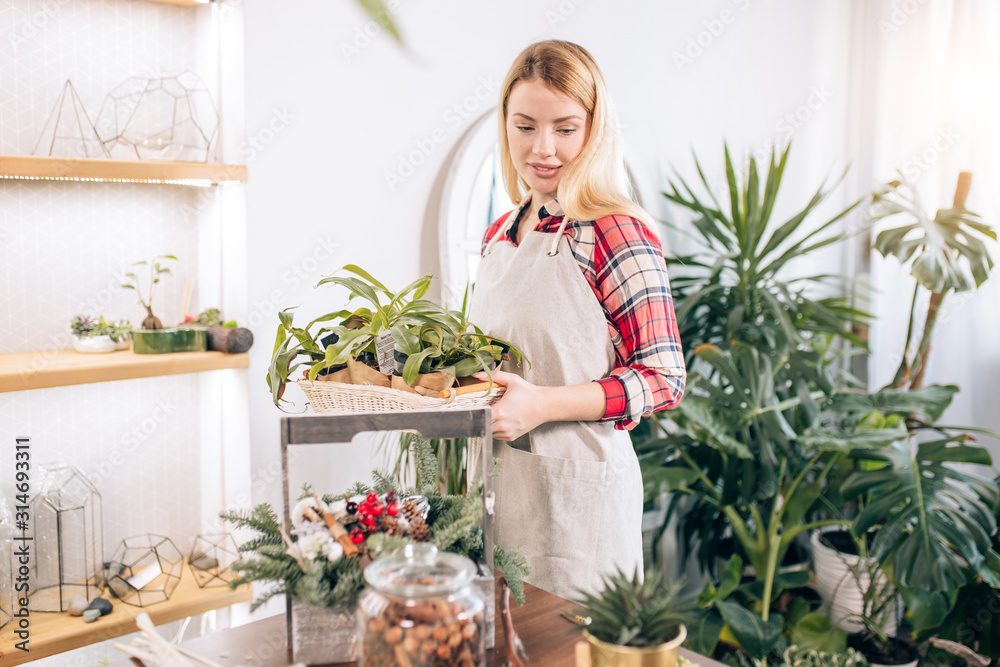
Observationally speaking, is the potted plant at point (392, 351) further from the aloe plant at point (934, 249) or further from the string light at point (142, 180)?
the aloe plant at point (934, 249)

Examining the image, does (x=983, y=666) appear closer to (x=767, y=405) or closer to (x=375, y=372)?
(x=767, y=405)

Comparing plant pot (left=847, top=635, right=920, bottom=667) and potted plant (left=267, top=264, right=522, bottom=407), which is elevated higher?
potted plant (left=267, top=264, right=522, bottom=407)

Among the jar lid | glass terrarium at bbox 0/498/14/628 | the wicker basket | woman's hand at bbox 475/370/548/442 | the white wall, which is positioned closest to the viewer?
the jar lid

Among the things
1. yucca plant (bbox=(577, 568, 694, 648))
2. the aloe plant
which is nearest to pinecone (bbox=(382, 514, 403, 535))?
yucca plant (bbox=(577, 568, 694, 648))

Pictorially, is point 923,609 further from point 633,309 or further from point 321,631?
point 321,631

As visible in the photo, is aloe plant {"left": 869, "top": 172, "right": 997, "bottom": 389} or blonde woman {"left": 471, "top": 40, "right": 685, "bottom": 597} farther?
aloe plant {"left": 869, "top": 172, "right": 997, "bottom": 389}

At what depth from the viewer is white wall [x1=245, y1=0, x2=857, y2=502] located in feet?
5.65

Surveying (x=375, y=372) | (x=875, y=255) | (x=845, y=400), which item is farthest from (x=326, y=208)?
(x=875, y=255)

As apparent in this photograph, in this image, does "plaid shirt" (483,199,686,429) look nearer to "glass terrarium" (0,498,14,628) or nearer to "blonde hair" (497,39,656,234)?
"blonde hair" (497,39,656,234)

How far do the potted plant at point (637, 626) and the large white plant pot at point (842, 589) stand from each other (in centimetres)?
198

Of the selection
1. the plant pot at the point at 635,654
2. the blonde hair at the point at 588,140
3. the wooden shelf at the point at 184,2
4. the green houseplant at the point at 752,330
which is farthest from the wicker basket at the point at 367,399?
the green houseplant at the point at 752,330

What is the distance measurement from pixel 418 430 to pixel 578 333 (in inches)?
20.1

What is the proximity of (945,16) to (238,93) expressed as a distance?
267cm

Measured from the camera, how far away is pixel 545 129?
129cm
